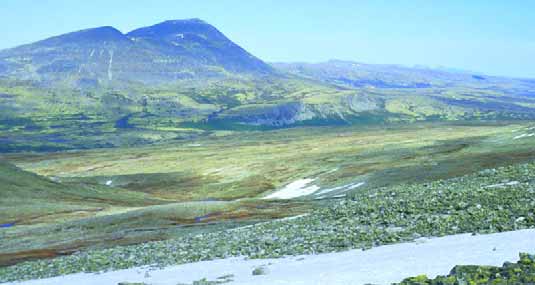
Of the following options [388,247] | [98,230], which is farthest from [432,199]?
[98,230]

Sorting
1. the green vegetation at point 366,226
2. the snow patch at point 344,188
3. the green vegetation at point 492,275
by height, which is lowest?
the snow patch at point 344,188

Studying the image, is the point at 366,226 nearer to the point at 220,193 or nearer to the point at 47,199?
the point at 47,199

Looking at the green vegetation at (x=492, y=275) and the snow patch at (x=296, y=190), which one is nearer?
the green vegetation at (x=492, y=275)

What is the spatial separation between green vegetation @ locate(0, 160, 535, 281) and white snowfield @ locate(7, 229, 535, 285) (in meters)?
2.22

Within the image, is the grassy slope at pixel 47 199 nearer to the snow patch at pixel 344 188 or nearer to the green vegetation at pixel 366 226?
the snow patch at pixel 344 188

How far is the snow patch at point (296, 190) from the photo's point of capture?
5236 inches

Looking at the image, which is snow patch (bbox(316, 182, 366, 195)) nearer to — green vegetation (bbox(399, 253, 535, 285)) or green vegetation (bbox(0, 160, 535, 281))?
green vegetation (bbox(0, 160, 535, 281))

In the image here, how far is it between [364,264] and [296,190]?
11183 centimetres

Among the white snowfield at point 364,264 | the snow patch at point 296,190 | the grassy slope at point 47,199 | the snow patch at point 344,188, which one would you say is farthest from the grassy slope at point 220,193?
the white snowfield at point 364,264

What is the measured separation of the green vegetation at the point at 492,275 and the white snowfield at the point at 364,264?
9.63 ft

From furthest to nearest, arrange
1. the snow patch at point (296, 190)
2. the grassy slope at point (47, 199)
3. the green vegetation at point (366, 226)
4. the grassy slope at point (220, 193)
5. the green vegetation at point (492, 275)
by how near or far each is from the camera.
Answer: the snow patch at point (296, 190)
the grassy slope at point (47, 199)
the grassy slope at point (220, 193)
the green vegetation at point (366, 226)
the green vegetation at point (492, 275)

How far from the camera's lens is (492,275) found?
18984mm

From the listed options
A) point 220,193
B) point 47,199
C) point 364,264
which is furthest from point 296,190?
point 364,264

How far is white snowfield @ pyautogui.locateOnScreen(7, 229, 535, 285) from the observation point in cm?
2411
